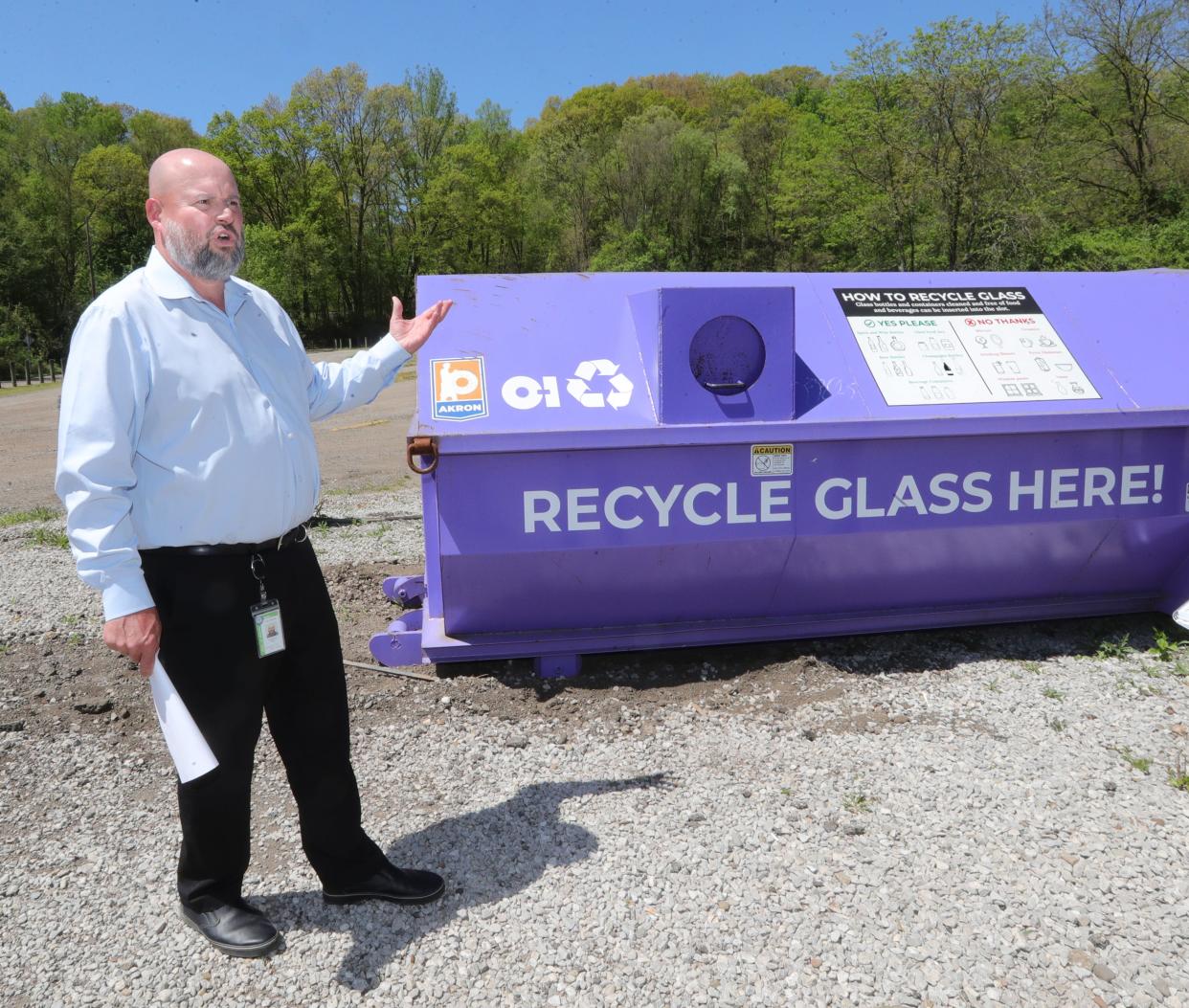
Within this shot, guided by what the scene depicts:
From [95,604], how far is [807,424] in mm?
4202

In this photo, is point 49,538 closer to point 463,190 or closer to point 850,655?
point 850,655

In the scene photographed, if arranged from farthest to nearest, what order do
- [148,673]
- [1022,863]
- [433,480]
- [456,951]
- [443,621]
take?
1. [443,621]
2. [433,480]
3. [1022,863]
4. [456,951]
5. [148,673]

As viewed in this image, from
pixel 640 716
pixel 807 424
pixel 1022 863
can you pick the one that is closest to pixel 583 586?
pixel 640 716

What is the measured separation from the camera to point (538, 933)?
246 centimetres

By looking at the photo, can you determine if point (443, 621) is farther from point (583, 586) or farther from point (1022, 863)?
point (1022, 863)

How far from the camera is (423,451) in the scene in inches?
137

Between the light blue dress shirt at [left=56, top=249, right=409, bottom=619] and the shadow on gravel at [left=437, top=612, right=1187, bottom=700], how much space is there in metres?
1.88

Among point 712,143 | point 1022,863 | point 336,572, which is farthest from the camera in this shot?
point 712,143

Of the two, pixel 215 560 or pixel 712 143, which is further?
pixel 712 143

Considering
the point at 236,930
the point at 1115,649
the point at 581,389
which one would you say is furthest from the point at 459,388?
the point at 1115,649

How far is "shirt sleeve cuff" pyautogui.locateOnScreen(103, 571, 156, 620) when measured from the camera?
6.76ft

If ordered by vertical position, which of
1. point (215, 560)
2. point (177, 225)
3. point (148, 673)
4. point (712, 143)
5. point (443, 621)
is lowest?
point (443, 621)

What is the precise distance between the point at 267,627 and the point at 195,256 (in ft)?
3.03

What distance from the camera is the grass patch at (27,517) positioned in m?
8.10
